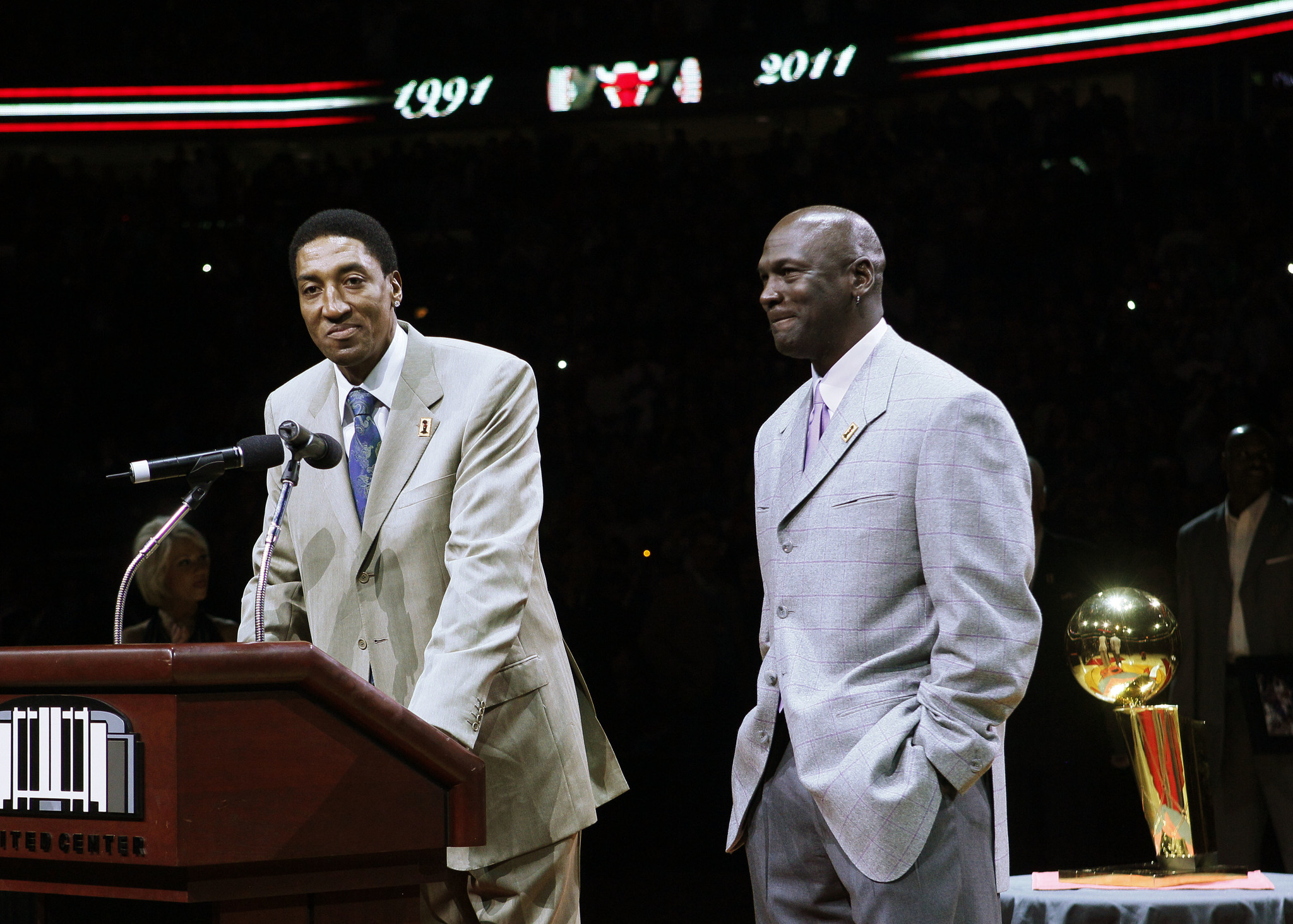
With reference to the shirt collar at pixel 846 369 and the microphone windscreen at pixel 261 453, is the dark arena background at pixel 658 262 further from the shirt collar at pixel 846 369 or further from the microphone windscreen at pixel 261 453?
the microphone windscreen at pixel 261 453

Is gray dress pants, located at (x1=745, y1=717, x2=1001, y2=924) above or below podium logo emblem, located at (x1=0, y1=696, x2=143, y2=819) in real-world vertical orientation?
below

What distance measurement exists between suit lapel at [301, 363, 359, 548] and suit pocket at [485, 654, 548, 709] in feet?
1.09

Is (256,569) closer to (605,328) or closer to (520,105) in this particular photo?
(605,328)

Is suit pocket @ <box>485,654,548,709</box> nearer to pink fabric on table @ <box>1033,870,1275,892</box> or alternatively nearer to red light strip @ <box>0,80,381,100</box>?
pink fabric on table @ <box>1033,870,1275,892</box>

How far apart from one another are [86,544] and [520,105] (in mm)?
5240

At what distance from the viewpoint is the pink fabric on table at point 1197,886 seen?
316cm

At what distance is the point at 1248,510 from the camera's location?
530 cm

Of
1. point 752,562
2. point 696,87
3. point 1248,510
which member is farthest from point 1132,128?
point 1248,510

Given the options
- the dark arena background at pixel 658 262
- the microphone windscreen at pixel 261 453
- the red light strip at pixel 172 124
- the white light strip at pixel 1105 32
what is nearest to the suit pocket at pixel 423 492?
the microphone windscreen at pixel 261 453

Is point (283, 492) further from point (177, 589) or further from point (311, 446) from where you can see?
point (177, 589)

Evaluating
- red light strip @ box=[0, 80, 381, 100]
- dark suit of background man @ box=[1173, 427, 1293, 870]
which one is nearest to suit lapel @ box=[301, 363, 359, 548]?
dark suit of background man @ box=[1173, 427, 1293, 870]

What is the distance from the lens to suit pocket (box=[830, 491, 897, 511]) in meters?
2.33

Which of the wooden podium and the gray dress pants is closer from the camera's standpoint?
the wooden podium

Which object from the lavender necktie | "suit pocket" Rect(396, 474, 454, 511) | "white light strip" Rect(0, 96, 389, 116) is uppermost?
"white light strip" Rect(0, 96, 389, 116)
